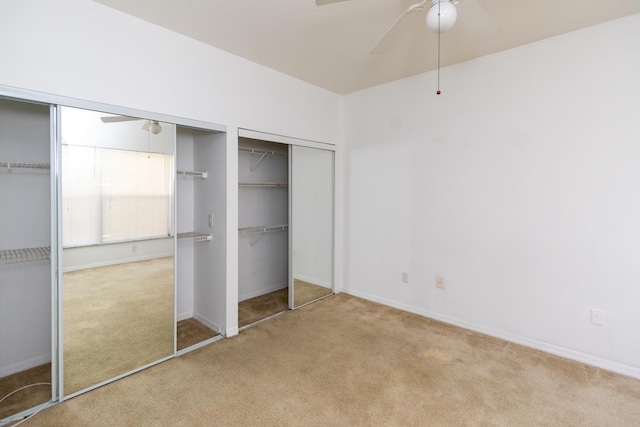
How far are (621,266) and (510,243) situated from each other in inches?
30.0

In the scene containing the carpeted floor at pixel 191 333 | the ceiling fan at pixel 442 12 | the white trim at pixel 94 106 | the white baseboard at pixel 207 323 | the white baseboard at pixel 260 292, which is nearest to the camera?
the ceiling fan at pixel 442 12

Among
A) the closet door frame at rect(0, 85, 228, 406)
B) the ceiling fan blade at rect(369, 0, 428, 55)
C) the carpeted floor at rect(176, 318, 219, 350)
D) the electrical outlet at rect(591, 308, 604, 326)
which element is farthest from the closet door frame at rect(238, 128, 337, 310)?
the electrical outlet at rect(591, 308, 604, 326)

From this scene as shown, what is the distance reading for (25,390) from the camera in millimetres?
2182

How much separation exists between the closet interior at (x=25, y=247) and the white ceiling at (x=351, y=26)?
106 cm

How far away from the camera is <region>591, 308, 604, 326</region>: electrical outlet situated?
257cm

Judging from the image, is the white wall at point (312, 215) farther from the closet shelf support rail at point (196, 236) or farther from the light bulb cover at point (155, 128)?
the light bulb cover at point (155, 128)

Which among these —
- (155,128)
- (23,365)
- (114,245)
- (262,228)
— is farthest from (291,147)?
(23,365)

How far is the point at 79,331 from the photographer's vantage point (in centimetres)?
222

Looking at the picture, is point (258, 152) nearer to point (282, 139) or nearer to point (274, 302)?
point (282, 139)

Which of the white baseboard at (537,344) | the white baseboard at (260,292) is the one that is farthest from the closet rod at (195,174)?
the white baseboard at (537,344)

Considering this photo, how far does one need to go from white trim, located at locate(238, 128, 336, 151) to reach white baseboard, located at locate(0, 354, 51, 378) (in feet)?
7.85

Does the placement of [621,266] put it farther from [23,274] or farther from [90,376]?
[23,274]

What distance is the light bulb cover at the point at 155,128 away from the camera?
252 cm

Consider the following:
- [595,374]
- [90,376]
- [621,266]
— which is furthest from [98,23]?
[595,374]
